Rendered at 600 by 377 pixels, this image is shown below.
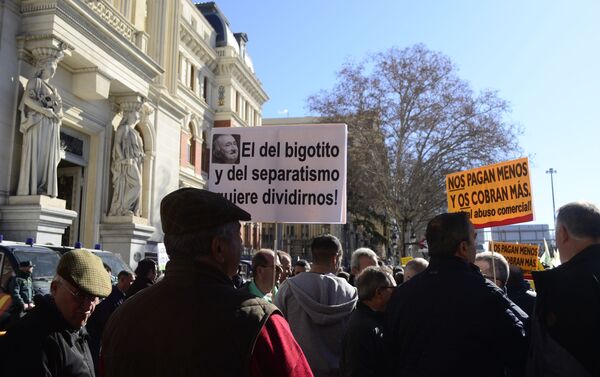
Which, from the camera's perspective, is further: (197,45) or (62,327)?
(197,45)

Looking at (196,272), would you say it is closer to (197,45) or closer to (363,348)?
(363,348)

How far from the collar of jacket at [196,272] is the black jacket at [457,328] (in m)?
1.37

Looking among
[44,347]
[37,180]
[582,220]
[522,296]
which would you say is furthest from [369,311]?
[37,180]

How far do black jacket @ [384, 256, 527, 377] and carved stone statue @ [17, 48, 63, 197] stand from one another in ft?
40.0

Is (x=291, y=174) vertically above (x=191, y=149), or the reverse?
(x=191, y=149)

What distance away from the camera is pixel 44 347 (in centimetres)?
227

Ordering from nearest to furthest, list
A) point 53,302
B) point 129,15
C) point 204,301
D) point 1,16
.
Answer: point 204,301, point 53,302, point 1,16, point 129,15

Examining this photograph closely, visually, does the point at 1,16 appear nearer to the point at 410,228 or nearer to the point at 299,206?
the point at 299,206

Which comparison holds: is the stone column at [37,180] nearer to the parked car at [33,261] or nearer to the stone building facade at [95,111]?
the stone building facade at [95,111]

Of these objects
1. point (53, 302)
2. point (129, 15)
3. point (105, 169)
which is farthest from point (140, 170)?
point (53, 302)

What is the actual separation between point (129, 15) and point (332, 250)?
16758 millimetres

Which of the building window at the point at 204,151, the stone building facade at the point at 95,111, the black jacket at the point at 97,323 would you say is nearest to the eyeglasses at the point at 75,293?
the black jacket at the point at 97,323

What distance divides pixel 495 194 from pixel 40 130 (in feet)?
35.5

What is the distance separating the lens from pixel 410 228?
92.7ft
